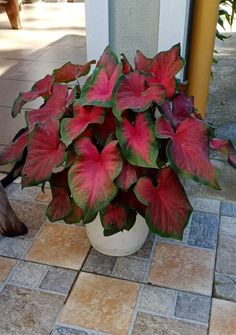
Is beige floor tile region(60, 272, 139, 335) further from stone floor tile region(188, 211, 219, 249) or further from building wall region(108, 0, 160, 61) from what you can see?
building wall region(108, 0, 160, 61)

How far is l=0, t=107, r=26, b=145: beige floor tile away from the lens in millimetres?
2471

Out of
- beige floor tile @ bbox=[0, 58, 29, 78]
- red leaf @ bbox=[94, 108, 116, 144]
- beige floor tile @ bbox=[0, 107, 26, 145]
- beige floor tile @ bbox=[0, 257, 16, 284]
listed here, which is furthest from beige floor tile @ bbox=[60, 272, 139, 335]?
beige floor tile @ bbox=[0, 58, 29, 78]

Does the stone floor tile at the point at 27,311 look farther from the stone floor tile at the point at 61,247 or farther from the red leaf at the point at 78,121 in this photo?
the red leaf at the point at 78,121

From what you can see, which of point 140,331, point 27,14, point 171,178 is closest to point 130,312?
point 140,331

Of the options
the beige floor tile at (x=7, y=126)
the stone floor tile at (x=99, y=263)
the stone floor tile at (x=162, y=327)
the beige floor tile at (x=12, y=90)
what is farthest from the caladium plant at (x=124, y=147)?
the beige floor tile at (x=12, y=90)

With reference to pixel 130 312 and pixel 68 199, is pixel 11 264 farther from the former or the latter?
pixel 130 312

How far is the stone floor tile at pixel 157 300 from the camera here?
143 centimetres

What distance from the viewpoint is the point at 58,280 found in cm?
154

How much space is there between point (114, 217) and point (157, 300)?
A: 12.3 inches

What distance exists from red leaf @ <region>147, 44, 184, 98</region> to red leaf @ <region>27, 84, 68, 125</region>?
1.00ft

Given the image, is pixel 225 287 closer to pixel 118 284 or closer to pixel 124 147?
pixel 118 284

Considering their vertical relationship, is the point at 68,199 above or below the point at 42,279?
above

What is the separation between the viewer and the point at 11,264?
1.61 metres

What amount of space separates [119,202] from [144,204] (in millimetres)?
105
